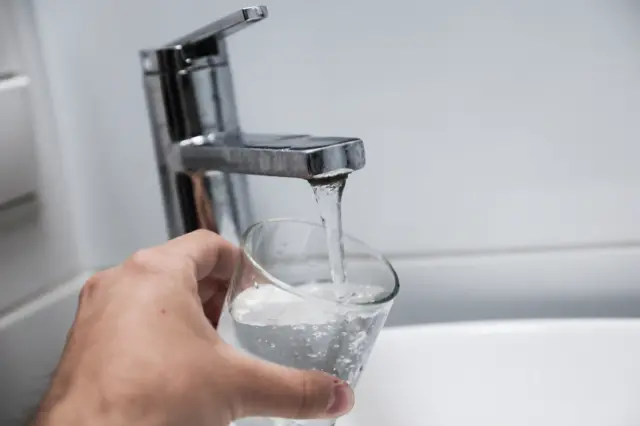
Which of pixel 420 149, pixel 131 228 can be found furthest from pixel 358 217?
pixel 131 228

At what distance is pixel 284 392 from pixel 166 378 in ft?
0.18

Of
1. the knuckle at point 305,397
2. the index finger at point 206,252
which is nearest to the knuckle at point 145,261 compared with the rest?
the index finger at point 206,252

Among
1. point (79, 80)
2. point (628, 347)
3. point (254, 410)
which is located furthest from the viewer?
point (79, 80)

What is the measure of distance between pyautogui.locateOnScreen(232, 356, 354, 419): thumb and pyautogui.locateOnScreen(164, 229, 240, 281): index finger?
0.31 ft

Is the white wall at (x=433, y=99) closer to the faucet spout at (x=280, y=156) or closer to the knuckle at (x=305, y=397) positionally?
the faucet spout at (x=280, y=156)

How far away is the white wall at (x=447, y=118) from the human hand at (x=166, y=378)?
217 millimetres

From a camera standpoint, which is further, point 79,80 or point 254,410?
point 79,80

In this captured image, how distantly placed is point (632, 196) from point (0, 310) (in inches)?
17.5

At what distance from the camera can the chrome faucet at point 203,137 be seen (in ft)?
1.39

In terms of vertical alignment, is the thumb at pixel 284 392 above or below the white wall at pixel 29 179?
below

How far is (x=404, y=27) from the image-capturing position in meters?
0.52

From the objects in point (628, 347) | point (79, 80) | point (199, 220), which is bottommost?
point (628, 347)

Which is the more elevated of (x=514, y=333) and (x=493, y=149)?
(x=493, y=149)

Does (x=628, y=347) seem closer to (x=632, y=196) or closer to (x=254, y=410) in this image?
(x=632, y=196)
